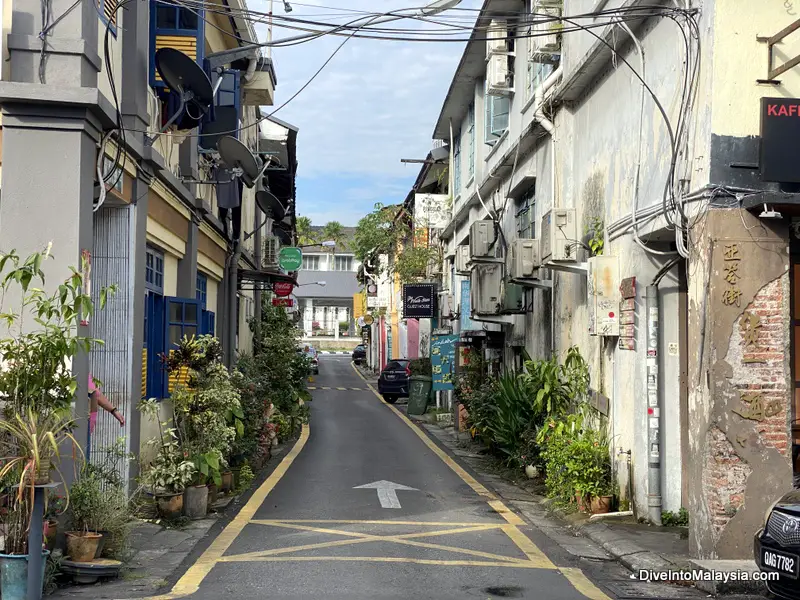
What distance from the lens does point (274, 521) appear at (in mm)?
10328

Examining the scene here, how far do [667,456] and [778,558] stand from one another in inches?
162

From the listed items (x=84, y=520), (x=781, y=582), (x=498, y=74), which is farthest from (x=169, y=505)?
(x=498, y=74)

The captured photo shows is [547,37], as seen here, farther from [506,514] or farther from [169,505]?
[169,505]

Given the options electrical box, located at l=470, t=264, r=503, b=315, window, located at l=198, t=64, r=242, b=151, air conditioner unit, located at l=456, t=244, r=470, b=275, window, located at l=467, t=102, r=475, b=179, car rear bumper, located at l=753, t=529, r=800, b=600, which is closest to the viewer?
car rear bumper, located at l=753, t=529, r=800, b=600

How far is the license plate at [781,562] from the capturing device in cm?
598

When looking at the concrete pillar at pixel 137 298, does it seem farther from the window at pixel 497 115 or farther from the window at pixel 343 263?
the window at pixel 343 263

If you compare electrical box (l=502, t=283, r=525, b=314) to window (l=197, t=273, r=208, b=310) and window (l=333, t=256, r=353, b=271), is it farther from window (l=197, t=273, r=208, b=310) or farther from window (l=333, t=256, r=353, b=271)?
window (l=333, t=256, r=353, b=271)

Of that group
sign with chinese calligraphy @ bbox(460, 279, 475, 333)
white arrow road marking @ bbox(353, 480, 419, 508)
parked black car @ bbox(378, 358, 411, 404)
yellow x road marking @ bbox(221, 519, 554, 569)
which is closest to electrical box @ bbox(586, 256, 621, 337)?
yellow x road marking @ bbox(221, 519, 554, 569)

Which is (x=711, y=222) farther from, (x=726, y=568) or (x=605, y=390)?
(x=605, y=390)

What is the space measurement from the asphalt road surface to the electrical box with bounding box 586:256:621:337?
8.51 feet

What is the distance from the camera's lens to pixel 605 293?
11.1 m

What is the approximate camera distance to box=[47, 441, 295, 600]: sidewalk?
711 centimetres

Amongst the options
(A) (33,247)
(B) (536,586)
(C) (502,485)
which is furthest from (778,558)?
(C) (502,485)

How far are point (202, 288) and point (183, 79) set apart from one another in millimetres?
6752
